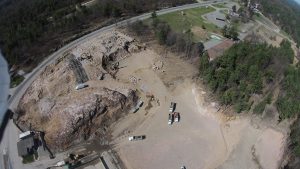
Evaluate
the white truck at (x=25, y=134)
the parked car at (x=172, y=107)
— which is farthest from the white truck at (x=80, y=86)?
the parked car at (x=172, y=107)

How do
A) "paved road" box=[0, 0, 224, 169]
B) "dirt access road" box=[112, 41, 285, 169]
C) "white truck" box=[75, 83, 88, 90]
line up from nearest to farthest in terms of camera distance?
"paved road" box=[0, 0, 224, 169]
"dirt access road" box=[112, 41, 285, 169]
"white truck" box=[75, 83, 88, 90]

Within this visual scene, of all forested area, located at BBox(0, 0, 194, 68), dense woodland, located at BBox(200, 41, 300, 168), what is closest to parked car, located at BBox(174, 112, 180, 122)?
dense woodland, located at BBox(200, 41, 300, 168)

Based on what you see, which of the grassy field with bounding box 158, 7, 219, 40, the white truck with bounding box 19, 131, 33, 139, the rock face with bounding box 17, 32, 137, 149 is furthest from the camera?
the grassy field with bounding box 158, 7, 219, 40

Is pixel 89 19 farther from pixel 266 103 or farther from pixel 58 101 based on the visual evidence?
pixel 266 103

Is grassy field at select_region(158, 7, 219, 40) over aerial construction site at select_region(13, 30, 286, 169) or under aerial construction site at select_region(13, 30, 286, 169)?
over

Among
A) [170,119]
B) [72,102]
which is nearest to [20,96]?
[72,102]

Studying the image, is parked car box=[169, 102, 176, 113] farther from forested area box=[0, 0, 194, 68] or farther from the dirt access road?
forested area box=[0, 0, 194, 68]

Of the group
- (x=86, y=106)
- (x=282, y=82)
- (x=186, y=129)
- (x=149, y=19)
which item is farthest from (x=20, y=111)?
(x=282, y=82)
